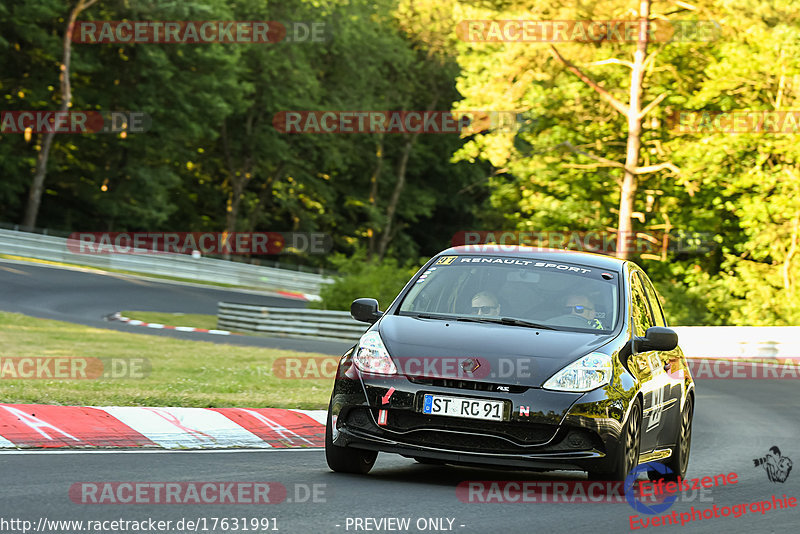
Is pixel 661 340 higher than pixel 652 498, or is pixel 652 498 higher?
pixel 661 340

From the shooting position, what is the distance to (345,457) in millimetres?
8555

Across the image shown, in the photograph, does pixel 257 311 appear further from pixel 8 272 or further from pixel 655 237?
pixel 655 237

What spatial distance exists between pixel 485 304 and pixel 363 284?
83.7 feet

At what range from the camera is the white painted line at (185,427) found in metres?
10.3

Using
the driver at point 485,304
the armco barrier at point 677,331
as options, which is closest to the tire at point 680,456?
the driver at point 485,304

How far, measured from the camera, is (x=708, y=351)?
29.1m

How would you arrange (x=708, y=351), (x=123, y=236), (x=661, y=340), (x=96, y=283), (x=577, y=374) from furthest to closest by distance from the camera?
(x=123, y=236)
(x=96, y=283)
(x=708, y=351)
(x=661, y=340)
(x=577, y=374)

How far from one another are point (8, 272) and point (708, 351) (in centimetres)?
2175

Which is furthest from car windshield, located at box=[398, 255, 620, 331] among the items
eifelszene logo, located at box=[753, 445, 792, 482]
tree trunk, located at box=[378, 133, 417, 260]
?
tree trunk, located at box=[378, 133, 417, 260]

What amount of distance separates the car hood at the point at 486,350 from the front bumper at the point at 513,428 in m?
0.08

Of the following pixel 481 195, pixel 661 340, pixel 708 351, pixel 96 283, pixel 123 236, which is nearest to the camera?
pixel 661 340

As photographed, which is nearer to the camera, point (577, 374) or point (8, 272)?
point (577, 374)

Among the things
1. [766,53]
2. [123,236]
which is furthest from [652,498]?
[123,236]

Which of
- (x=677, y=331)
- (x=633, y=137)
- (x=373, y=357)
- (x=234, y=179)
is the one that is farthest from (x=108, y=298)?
(x=373, y=357)
